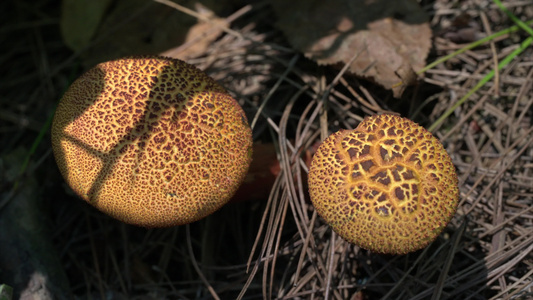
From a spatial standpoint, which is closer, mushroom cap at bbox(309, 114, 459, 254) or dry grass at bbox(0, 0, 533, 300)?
mushroom cap at bbox(309, 114, 459, 254)

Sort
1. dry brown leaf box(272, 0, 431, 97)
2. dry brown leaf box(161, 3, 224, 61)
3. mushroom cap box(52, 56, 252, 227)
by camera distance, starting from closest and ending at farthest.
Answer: mushroom cap box(52, 56, 252, 227) → dry brown leaf box(272, 0, 431, 97) → dry brown leaf box(161, 3, 224, 61)

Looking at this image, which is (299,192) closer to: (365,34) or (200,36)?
(365,34)

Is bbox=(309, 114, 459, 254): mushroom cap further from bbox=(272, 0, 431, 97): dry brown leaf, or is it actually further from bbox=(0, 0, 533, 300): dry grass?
bbox=(272, 0, 431, 97): dry brown leaf

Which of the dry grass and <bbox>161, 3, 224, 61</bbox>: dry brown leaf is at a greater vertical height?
<bbox>161, 3, 224, 61</bbox>: dry brown leaf

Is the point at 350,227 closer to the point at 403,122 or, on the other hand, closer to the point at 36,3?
the point at 403,122

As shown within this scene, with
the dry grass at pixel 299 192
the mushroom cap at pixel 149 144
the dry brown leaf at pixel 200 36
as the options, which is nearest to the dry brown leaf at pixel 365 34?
the dry grass at pixel 299 192

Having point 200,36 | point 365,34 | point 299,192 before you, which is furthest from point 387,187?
point 200,36

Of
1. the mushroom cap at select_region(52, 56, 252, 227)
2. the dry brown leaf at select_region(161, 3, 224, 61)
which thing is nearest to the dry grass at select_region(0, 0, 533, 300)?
the dry brown leaf at select_region(161, 3, 224, 61)
